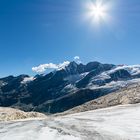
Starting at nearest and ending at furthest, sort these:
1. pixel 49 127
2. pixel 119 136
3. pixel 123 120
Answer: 1. pixel 119 136
2. pixel 49 127
3. pixel 123 120

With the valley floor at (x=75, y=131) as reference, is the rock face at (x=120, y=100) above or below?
above

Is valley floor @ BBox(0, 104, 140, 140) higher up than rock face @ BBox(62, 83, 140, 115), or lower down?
lower down

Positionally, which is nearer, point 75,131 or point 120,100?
point 75,131

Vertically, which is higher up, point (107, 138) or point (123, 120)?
point (123, 120)

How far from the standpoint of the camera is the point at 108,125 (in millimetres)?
19125

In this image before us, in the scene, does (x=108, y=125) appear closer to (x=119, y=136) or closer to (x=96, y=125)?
(x=96, y=125)

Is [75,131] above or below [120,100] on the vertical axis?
below

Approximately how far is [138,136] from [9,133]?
22.1 feet

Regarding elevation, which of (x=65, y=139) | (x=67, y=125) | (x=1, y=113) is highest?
(x=1, y=113)

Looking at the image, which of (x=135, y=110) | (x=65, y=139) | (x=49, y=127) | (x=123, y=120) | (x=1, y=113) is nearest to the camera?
(x=65, y=139)

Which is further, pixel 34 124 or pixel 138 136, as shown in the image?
pixel 34 124

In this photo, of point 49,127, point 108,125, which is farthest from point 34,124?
point 108,125

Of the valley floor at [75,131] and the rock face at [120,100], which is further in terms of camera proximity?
the rock face at [120,100]

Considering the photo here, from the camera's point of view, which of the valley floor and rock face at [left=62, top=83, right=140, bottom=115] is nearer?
the valley floor
